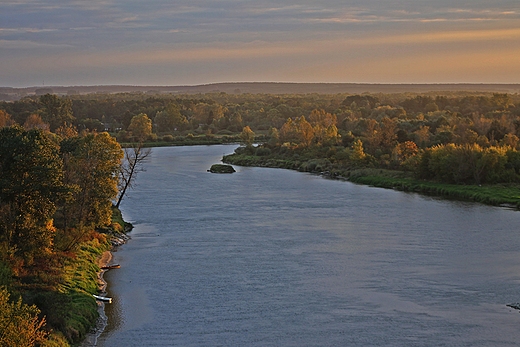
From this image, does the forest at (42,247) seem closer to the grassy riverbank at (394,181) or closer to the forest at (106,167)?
the forest at (106,167)

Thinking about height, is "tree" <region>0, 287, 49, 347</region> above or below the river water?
above

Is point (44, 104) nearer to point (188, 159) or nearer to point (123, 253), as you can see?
point (188, 159)

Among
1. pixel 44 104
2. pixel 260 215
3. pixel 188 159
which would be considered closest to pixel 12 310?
pixel 260 215

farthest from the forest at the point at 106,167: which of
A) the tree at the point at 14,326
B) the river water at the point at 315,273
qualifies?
the river water at the point at 315,273

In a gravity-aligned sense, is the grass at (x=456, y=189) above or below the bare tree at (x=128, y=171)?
below

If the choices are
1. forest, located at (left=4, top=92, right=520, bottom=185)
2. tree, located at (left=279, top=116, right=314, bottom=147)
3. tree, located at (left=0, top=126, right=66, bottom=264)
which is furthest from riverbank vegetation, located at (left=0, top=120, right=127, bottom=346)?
tree, located at (left=279, top=116, right=314, bottom=147)

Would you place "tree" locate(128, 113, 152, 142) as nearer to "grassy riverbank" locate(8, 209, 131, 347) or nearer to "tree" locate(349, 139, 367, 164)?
"tree" locate(349, 139, 367, 164)

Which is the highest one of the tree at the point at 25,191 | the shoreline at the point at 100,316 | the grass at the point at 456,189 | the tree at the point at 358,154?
the tree at the point at 25,191
